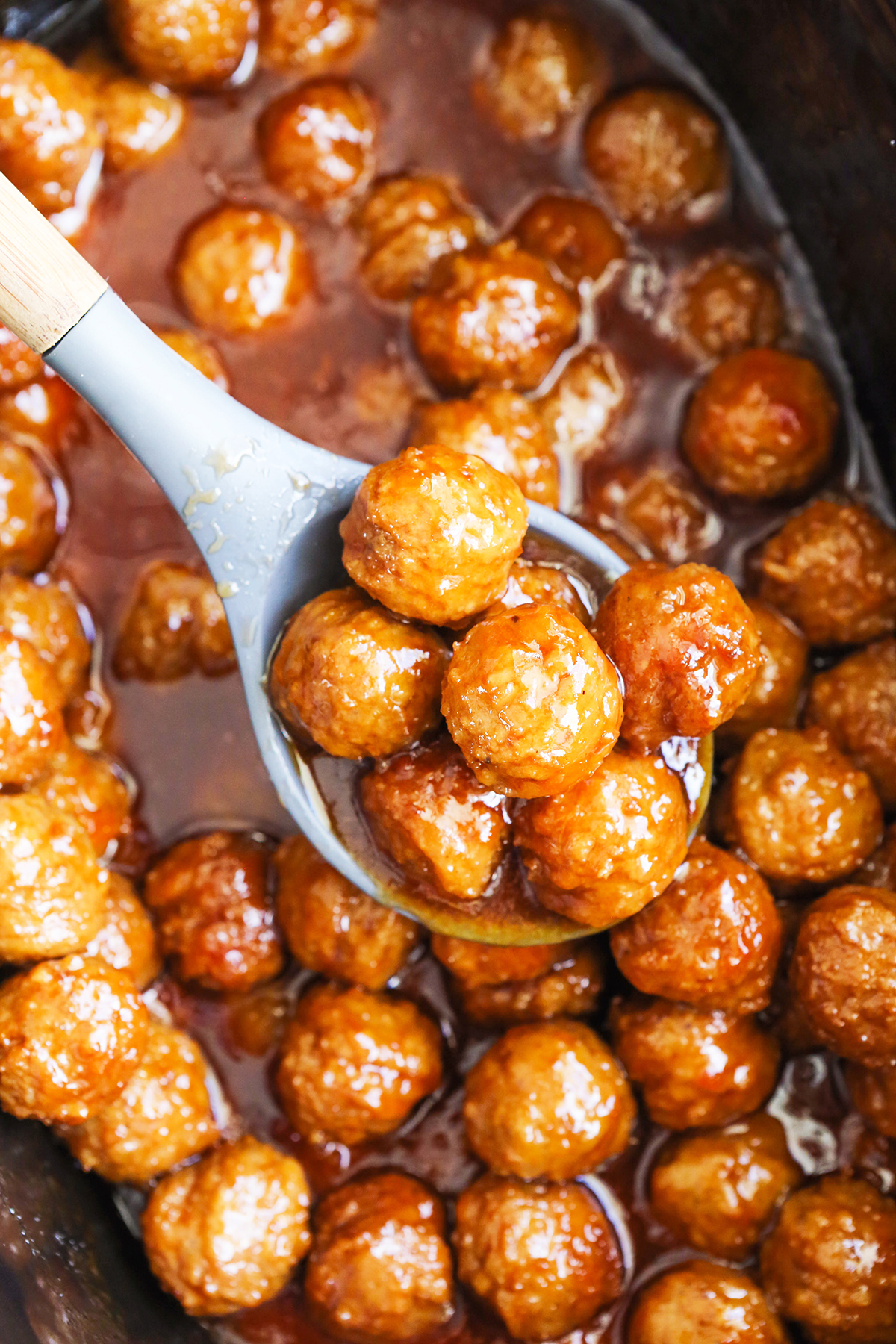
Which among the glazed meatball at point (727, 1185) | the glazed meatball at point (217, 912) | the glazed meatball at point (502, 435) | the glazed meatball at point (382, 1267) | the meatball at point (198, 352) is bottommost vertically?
the glazed meatball at point (727, 1185)

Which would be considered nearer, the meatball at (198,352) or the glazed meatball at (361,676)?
the glazed meatball at (361,676)

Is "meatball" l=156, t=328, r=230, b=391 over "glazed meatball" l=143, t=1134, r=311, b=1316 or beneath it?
over

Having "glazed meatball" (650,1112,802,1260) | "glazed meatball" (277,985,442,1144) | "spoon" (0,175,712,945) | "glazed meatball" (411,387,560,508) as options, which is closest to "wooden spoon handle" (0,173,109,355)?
"spoon" (0,175,712,945)

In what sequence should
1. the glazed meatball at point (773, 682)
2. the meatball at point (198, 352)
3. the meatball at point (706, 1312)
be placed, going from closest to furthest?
1. the meatball at point (706, 1312)
2. the glazed meatball at point (773, 682)
3. the meatball at point (198, 352)

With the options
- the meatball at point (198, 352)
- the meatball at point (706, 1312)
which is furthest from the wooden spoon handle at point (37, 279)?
the meatball at point (706, 1312)

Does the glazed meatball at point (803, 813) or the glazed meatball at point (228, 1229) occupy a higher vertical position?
the glazed meatball at point (228, 1229)

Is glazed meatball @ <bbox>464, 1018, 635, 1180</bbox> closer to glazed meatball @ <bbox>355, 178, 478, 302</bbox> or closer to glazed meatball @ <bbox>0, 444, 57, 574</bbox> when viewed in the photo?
glazed meatball @ <bbox>0, 444, 57, 574</bbox>

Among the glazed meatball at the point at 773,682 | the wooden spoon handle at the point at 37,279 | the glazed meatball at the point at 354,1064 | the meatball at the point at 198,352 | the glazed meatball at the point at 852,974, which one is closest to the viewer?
the wooden spoon handle at the point at 37,279

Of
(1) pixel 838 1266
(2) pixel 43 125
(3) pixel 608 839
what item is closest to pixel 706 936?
(3) pixel 608 839

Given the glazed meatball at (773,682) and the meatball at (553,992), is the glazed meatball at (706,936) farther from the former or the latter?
the glazed meatball at (773,682)
